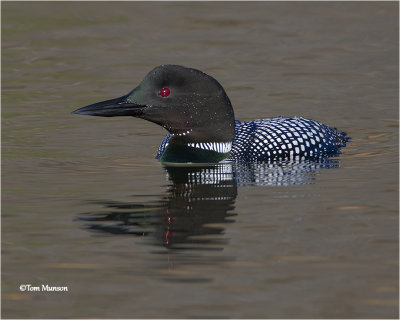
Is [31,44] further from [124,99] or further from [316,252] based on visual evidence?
[316,252]

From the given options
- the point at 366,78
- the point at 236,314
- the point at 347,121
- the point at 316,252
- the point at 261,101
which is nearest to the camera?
the point at 236,314

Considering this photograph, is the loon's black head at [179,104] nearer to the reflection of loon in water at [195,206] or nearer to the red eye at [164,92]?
the red eye at [164,92]

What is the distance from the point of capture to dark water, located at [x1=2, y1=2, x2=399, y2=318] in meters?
5.14

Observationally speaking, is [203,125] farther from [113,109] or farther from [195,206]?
[195,206]

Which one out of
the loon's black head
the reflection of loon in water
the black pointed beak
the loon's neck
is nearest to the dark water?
the reflection of loon in water

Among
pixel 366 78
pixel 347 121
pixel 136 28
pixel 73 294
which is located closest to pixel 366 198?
pixel 73 294

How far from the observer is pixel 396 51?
1398 centimetres

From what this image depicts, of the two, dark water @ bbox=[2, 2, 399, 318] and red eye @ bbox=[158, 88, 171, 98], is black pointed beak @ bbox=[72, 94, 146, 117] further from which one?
dark water @ bbox=[2, 2, 399, 318]

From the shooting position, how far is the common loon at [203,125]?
25.9 ft

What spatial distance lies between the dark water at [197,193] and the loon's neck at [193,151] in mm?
140

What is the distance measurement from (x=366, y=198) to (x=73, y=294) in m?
2.50

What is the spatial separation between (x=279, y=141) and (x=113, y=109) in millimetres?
1422

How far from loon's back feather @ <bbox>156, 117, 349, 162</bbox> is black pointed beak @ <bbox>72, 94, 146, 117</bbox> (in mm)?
663

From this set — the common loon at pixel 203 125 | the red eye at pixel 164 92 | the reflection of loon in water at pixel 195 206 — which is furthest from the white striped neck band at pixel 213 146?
the red eye at pixel 164 92
